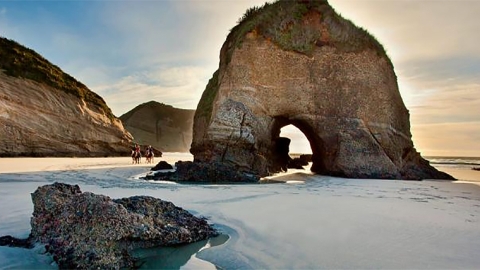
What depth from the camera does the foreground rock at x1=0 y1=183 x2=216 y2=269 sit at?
3.03 meters

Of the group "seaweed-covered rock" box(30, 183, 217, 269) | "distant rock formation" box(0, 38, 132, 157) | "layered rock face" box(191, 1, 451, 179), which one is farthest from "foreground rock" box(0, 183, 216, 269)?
"distant rock formation" box(0, 38, 132, 157)

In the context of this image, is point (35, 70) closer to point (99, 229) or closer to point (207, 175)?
point (207, 175)

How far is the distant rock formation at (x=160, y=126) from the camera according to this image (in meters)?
54.9

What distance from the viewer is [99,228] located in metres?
3.17

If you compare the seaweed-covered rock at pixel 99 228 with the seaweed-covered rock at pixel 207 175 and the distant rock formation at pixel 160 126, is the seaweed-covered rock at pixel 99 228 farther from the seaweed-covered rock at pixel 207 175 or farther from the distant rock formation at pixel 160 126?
the distant rock formation at pixel 160 126

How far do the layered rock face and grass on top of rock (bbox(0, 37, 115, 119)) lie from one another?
14024mm

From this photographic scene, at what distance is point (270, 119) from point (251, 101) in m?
1.04

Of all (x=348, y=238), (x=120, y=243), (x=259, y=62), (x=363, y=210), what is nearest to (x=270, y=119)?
(x=259, y=62)

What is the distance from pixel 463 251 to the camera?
11.8ft

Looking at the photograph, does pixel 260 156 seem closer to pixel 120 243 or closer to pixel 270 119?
pixel 270 119

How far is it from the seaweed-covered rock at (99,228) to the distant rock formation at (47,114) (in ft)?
61.8

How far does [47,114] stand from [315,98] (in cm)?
1663

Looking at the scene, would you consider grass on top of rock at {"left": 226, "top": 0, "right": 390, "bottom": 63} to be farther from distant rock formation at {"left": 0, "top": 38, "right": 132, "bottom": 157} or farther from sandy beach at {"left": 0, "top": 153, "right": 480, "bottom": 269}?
distant rock formation at {"left": 0, "top": 38, "right": 132, "bottom": 157}

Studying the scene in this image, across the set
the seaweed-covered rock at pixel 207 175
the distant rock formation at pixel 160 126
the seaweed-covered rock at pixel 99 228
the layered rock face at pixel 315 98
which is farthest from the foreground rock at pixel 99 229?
the distant rock formation at pixel 160 126
